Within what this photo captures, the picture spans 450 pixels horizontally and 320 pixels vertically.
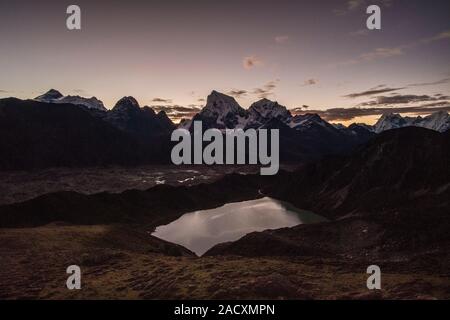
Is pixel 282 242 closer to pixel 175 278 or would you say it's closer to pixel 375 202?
pixel 175 278

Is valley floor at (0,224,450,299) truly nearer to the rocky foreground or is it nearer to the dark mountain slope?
the rocky foreground

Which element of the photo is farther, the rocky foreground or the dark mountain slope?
the dark mountain slope

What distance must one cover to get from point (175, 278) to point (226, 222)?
99.4 metres

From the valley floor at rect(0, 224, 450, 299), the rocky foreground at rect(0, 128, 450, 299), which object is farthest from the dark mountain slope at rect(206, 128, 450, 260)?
the valley floor at rect(0, 224, 450, 299)

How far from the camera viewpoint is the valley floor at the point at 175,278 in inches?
1319

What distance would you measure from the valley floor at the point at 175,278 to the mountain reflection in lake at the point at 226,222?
50389 mm

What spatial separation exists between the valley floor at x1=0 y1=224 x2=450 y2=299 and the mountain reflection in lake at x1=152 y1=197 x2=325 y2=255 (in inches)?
1984

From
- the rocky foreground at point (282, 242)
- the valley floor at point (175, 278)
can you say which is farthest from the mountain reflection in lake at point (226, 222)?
the valley floor at point (175, 278)

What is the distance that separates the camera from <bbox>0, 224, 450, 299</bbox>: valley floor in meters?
33.5

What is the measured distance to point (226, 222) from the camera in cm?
13812

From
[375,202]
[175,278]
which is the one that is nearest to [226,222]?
[375,202]

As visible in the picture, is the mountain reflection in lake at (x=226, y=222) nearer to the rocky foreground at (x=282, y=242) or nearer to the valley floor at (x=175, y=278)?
the rocky foreground at (x=282, y=242)

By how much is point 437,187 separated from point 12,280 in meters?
113
